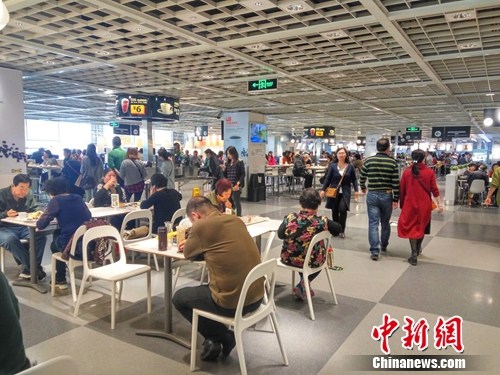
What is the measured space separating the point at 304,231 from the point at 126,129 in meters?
18.0

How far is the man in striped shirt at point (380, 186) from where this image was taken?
17.8 ft

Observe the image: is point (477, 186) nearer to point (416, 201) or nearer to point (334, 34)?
point (416, 201)

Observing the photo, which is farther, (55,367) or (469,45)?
(469,45)

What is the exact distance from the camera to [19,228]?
482 cm

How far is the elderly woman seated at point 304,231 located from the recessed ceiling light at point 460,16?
2.37 metres

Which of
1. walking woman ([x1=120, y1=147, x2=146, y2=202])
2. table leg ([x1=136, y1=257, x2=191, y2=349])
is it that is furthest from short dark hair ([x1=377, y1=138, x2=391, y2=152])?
walking woman ([x1=120, y1=147, x2=146, y2=202])

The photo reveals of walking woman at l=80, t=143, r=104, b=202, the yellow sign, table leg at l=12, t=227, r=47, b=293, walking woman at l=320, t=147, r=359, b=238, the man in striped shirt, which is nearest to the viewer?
table leg at l=12, t=227, r=47, b=293

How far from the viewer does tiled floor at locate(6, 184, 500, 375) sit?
2.90 metres

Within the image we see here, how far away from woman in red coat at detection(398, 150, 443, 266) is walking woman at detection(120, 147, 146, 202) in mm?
4621

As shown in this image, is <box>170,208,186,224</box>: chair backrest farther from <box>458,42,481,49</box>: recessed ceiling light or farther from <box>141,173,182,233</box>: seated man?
<box>458,42,481,49</box>: recessed ceiling light

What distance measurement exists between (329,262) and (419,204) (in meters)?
1.86

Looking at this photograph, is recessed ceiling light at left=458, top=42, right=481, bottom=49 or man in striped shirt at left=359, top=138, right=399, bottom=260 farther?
man in striped shirt at left=359, top=138, right=399, bottom=260

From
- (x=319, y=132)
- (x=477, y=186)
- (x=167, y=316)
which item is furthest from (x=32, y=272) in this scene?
(x=319, y=132)

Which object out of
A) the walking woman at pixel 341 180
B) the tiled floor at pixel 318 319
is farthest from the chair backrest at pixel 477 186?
the walking woman at pixel 341 180
